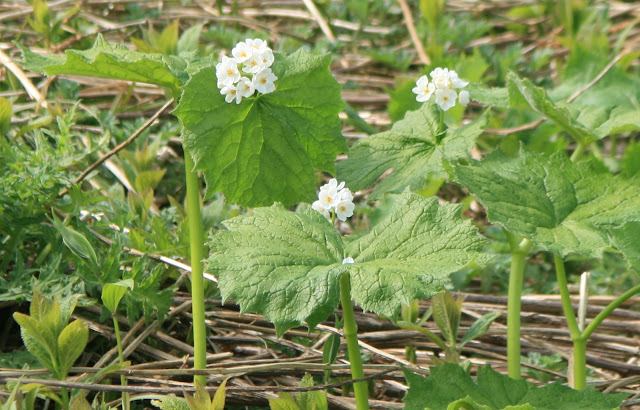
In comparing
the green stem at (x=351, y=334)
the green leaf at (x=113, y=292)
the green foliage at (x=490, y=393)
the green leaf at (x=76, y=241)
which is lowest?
the green foliage at (x=490, y=393)

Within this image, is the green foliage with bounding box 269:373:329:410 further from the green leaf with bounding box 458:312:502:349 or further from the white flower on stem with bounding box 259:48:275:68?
the white flower on stem with bounding box 259:48:275:68

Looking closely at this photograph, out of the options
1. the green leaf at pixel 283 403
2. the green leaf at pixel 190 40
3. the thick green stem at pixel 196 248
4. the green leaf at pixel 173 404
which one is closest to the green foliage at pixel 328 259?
the thick green stem at pixel 196 248

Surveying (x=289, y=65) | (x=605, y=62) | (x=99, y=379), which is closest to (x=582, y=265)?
(x=605, y=62)

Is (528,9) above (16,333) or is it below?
above

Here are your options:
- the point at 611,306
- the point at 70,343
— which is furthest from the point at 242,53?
the point at 611,306

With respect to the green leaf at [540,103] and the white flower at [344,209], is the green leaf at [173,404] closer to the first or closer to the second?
the white flower at [344,209]

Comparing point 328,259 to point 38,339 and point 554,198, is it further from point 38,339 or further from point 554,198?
point 38,339

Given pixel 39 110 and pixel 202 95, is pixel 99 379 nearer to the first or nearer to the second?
pixel 202 95

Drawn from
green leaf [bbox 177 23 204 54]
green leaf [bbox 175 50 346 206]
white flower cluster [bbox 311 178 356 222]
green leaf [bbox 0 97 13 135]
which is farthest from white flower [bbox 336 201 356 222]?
green leaf [bbox 177 23 204 54]
